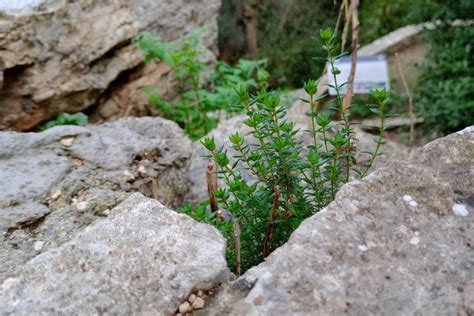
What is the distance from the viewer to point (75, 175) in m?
2.59

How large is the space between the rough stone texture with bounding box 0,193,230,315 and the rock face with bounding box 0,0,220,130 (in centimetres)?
305

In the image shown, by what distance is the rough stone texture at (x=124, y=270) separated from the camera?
1605 millimetres

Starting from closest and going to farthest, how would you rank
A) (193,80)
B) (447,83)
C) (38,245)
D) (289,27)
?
(38,245) → (447,83) → (193,80) → (289,27)

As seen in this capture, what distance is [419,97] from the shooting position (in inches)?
189

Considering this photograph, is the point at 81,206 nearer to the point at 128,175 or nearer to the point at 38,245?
the point at 38,245

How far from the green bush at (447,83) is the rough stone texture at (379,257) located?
8.31ft

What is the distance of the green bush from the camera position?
4254mm

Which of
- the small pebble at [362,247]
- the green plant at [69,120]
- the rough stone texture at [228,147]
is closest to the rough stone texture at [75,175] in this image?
the rough stone texture at [228,147]

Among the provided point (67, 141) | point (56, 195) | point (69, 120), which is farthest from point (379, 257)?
point (69, 120)

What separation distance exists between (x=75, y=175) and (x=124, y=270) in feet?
3.34

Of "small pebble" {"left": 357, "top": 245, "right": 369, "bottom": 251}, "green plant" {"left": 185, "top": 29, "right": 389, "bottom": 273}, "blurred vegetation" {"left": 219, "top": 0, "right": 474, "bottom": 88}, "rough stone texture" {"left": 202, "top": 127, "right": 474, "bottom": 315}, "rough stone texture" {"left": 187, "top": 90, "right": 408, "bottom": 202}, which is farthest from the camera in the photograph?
"blurred vegetation" {"left": 219, "top": 0, "right": 474, "bottom": 88}

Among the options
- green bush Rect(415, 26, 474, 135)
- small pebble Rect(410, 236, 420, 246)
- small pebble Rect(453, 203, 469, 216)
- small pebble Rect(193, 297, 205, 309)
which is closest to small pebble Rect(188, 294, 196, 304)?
small pebble Rect(193, 297, 205, 309)

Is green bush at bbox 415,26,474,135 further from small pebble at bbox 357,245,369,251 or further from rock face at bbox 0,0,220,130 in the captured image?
small pebble at bbox 357,245,369,251

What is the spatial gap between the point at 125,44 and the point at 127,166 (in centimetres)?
264
